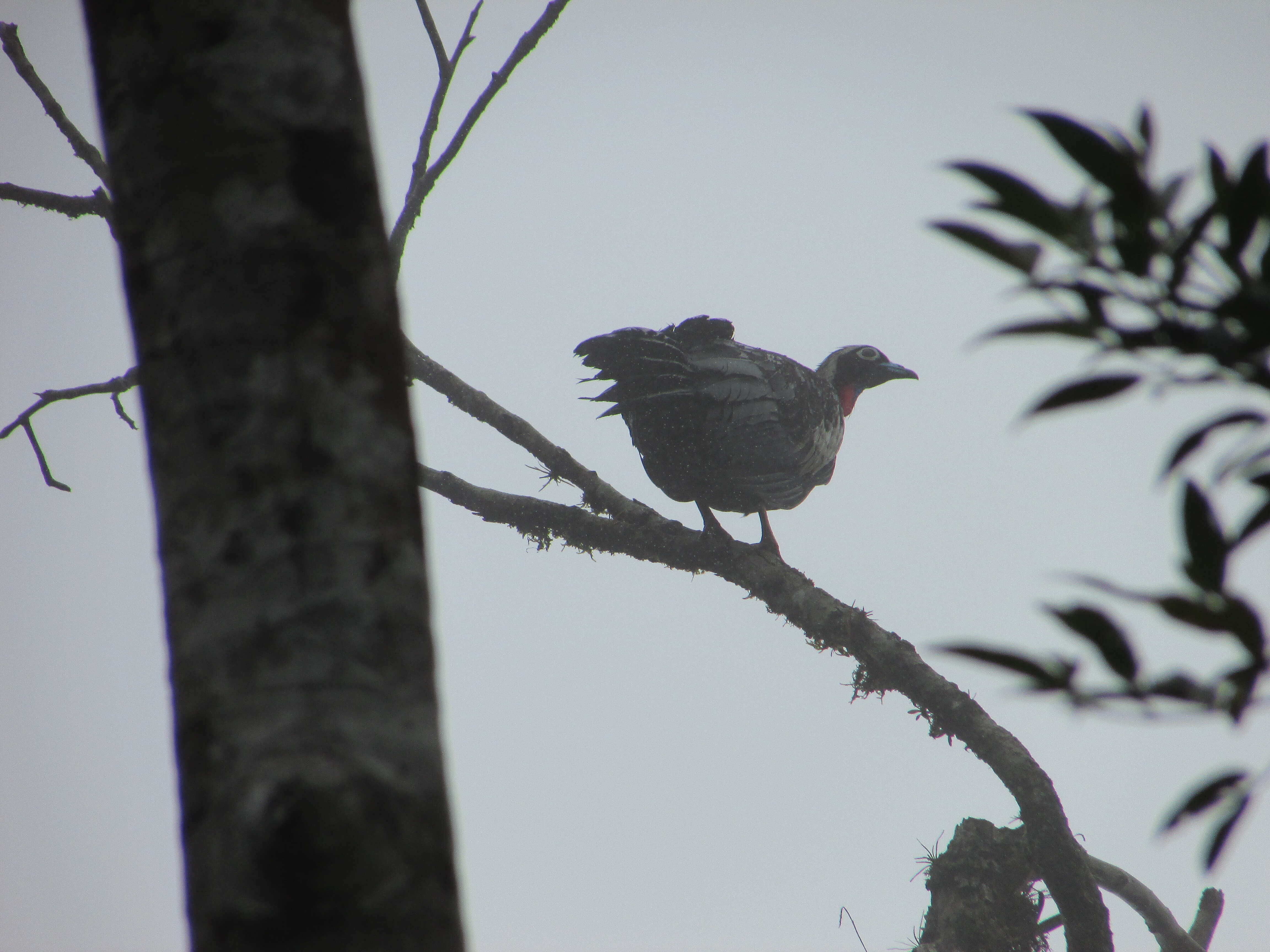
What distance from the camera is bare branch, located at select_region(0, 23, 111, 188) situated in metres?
4.06

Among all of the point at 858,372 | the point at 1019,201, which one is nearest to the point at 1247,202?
the point at 1019,201

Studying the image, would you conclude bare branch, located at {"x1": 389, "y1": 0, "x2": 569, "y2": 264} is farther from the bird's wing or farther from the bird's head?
the bird's head

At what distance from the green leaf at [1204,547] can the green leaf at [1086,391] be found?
13cm

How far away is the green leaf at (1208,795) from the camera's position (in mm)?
940

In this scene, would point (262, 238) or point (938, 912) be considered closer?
point (262, 238)

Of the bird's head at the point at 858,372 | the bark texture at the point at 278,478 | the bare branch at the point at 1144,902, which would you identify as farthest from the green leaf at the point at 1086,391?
the bird's head at the point at 858,372

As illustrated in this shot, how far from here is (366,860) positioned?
0.90 m

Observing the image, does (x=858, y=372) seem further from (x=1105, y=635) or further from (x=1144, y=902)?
(x=1105, y=635)

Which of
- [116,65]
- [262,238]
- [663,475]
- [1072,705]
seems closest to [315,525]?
[262,238]

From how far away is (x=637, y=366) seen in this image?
509cm

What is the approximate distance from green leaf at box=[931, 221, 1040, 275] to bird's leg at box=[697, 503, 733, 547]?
399cm

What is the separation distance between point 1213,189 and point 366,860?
98 cm

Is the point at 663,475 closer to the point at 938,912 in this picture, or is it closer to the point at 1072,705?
the point at 938,912

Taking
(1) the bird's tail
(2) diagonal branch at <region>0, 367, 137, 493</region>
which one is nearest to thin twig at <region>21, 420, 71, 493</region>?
(2) diagonal branch at <region>0, 367, 137, 493</region>
